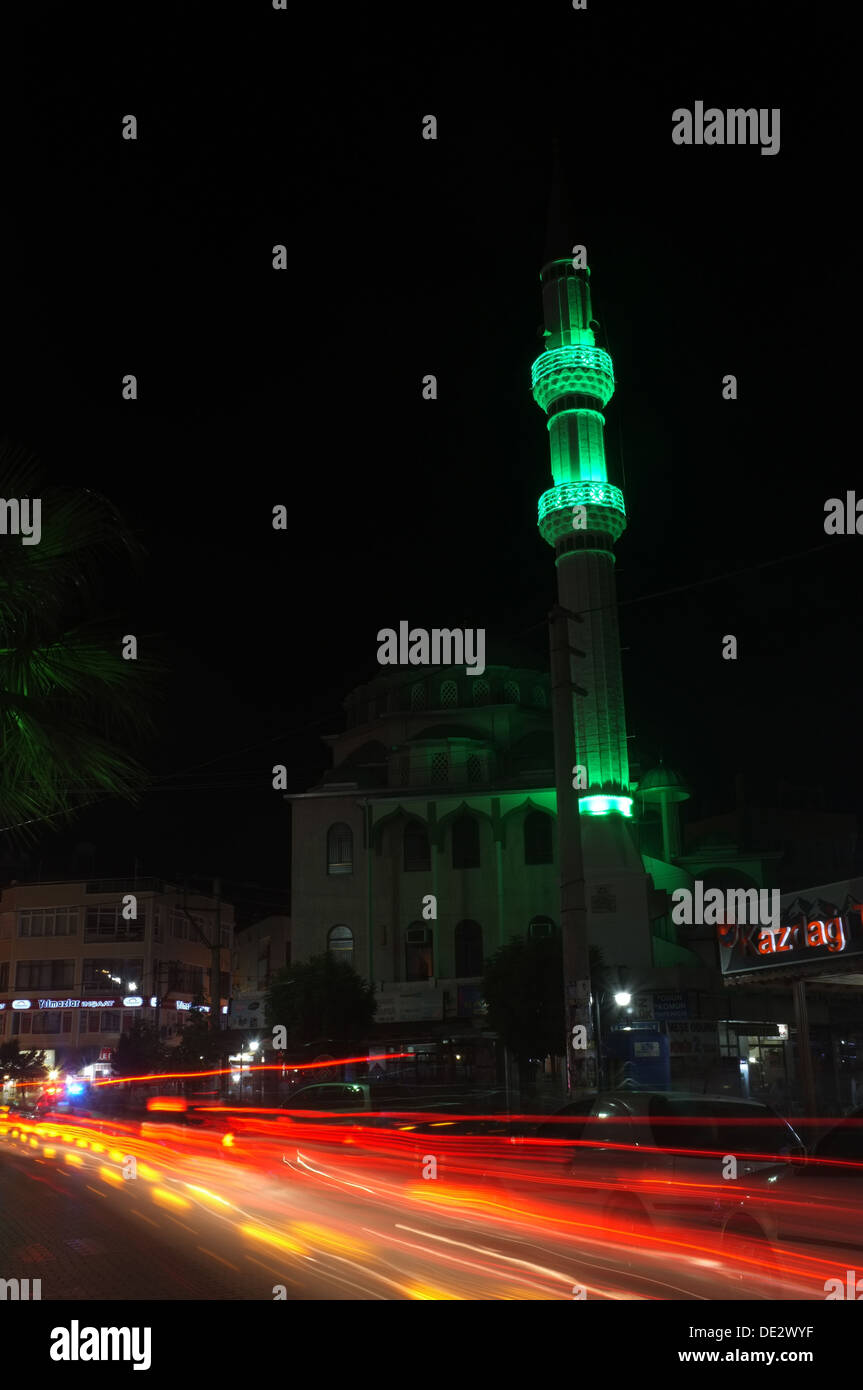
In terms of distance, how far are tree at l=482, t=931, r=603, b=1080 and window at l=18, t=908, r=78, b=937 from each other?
37.4 meters

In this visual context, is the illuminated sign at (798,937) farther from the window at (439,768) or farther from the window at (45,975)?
the window at (45,975)

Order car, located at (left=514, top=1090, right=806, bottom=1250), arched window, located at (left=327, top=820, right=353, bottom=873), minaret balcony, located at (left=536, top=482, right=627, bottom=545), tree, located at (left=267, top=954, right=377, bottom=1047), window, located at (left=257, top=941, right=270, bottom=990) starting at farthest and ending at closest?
window, located at (left=257, top=941, right=270, bottom=990) < arched window, located at (left=327, top=820, right=353, bottom=873) < minaret balcony, located at (left=536, top=482, right=627, bottom=545) < tree, located at (left=267, top=954, right=377, bottom=1047) < car, located at (left=514, top=1090, right=806, bottom=1250)

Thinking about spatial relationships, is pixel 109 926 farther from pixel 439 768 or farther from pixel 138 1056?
pixel 439 768

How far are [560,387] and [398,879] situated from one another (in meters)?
24.1

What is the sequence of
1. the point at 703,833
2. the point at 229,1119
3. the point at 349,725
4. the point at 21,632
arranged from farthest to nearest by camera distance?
the point at 703,833
the point at 349,725
the point at 229,1119
the point at 21,632

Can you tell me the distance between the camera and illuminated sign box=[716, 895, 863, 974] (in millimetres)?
17078

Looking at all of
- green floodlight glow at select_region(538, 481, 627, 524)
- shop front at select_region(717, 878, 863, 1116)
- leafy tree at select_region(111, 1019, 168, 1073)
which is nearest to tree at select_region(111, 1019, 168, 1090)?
leafy tree at select_region(111, 1019, 168, 1073)

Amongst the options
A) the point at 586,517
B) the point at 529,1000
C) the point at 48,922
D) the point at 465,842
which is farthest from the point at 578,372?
the point at 48,922

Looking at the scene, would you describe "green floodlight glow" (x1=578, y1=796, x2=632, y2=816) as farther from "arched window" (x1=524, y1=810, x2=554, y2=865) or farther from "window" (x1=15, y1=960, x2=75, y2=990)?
"window" (x1=15, y1=960, x2=75, y2=990)

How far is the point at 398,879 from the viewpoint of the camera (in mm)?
54938

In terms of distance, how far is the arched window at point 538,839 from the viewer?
176 feet

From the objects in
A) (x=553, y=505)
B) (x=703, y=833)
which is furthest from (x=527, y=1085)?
(x=703, y=833)

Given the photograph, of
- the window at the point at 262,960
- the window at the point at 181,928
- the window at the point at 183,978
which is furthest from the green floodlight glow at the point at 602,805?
the window at the point at 181,928

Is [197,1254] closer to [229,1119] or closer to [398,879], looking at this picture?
[229,1119]
